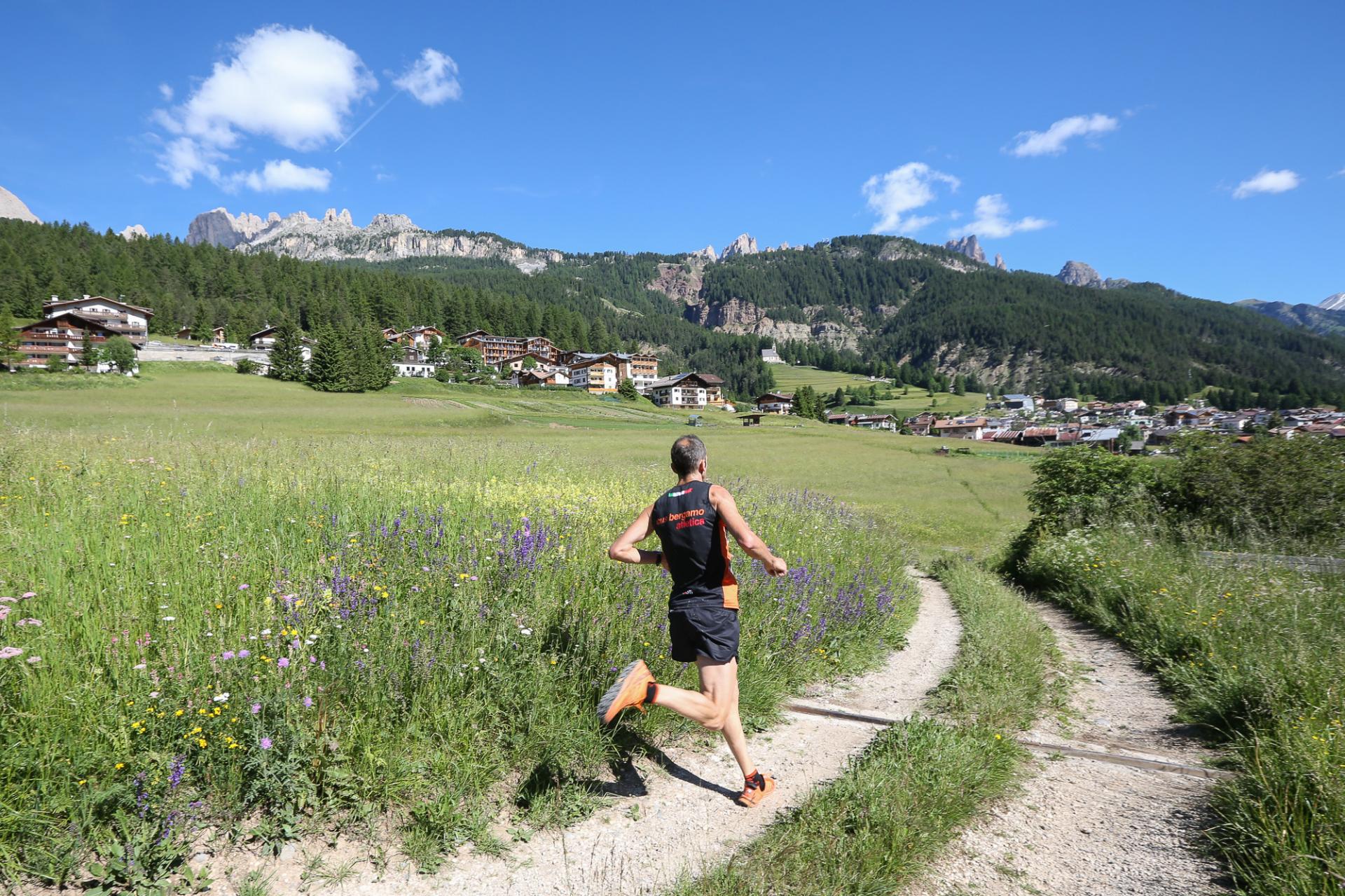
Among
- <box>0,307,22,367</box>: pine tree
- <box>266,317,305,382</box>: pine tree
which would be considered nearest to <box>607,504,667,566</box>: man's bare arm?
<box>0,307,22,367</box>: pine tree

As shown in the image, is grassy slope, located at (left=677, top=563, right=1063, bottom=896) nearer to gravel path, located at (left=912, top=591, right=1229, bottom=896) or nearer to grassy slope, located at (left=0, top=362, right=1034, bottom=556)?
gravel path, located at (left=912, top=591, right=1229, bottom=896)

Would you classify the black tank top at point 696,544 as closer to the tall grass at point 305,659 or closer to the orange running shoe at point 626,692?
the orange running shoe at point 626,692

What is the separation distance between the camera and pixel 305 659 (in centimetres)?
399

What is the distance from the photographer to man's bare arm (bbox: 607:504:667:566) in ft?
13.6

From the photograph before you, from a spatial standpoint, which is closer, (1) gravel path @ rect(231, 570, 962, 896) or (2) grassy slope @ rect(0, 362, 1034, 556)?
(1) gravel path @ rect(231, 570, 962, 896)

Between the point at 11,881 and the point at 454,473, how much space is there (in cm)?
900

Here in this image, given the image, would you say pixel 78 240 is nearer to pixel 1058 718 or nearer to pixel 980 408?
pixel 1058 718

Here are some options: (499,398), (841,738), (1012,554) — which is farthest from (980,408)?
(841,738)

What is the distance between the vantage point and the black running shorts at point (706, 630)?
13.7 feet

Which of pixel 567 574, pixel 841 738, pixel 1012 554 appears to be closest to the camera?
pixel 841 738

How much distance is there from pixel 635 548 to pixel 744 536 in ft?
2.67

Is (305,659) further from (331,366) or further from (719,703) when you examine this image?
(331,366)

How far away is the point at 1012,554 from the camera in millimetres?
15336

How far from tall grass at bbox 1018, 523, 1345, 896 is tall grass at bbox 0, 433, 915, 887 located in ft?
10.4
